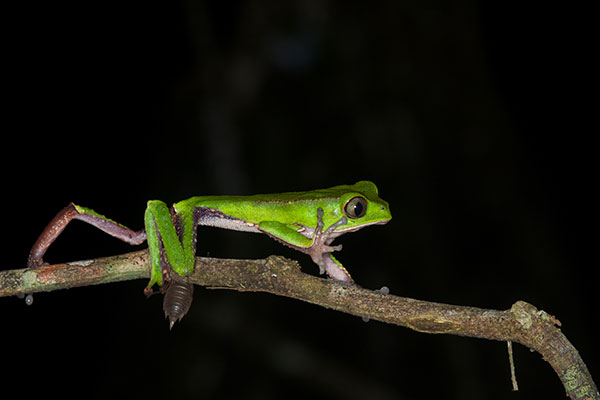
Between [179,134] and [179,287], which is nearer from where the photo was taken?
[179,287]

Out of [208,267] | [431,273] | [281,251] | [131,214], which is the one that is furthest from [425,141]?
[208,267]

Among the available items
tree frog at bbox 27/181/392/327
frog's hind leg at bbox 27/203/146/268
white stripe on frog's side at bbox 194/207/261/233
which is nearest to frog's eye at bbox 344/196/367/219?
tree frog at bbox 27/181/392/327

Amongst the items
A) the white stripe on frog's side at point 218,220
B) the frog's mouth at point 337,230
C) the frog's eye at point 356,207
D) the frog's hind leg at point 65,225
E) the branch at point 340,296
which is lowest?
the branch at point 340,296

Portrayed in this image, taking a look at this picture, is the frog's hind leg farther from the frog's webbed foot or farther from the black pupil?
the black pupil

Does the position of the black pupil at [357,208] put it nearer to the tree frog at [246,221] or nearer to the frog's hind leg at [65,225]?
the tree frog at [246,221]

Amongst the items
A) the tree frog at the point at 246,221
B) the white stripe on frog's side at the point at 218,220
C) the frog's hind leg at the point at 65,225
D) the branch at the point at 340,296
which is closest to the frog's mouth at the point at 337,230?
the tree frog at the point at 246,221

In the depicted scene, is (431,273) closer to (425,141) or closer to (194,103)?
(425,141)

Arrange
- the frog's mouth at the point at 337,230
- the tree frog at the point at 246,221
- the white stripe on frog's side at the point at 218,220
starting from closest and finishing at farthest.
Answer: the tree frog at the point at 246,221 → the white stripe on frog's side at the point at 218,220 → the frog's mouth at the point at 337,230
